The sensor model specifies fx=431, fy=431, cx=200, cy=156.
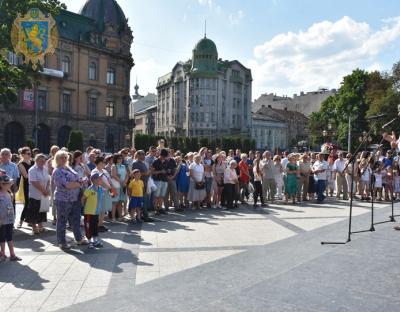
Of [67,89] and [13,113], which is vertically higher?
[67,89]

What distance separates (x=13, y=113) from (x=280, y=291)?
4817cm

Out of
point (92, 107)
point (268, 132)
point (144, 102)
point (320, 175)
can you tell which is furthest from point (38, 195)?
point (144, 102)

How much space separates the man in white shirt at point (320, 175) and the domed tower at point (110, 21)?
49.1m

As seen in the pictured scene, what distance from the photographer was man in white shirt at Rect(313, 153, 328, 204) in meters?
17.5

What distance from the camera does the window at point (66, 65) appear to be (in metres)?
54.5

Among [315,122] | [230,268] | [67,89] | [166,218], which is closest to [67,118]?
[67,89]

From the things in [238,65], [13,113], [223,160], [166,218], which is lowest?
[166,218]

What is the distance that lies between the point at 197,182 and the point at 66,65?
4541 centimetres

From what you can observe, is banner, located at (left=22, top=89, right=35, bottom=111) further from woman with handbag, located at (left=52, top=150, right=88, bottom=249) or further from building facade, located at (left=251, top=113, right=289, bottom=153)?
building facade, located at (left=251, top=113, right=289, bottom=153)

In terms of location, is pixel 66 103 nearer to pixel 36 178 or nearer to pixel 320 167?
pixel 320 167

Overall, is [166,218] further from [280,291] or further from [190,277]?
[280,291]

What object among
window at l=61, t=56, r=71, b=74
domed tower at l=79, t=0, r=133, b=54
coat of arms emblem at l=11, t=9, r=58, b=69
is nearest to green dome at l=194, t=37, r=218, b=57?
domed tower at l=79, t=0, r=133, b=54

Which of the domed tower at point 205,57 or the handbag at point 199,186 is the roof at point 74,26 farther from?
the handbag at point 199,186

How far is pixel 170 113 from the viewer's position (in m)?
104
